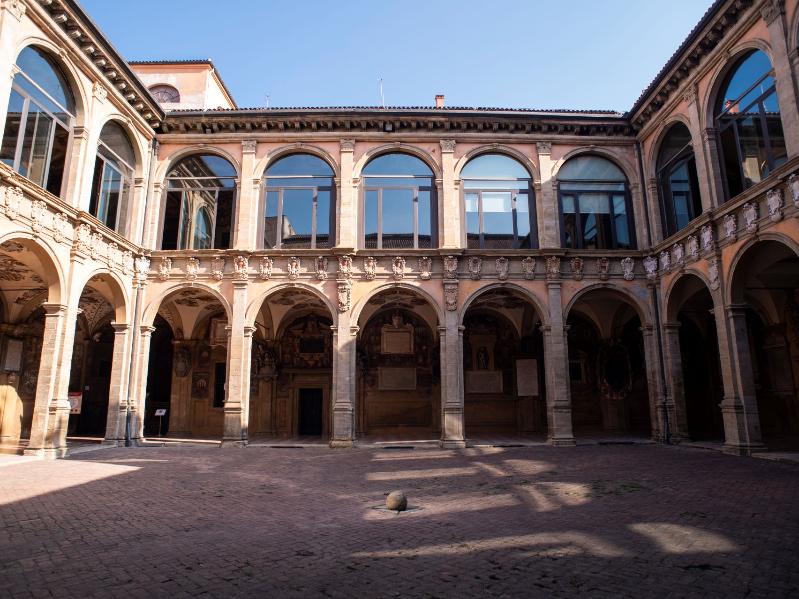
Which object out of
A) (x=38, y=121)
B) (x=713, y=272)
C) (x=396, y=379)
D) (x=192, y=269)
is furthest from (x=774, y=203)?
(x=38, y=121)

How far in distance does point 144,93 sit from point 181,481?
1251 centimetres

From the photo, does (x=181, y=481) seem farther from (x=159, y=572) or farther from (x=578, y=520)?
(x=578, y=520)

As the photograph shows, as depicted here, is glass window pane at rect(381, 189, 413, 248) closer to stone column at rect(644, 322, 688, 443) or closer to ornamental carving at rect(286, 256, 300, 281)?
ornamental carving at rect(286, 256, 300, 281)

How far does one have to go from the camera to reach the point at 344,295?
1630 centimetres

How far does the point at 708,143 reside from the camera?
13945 millimetres

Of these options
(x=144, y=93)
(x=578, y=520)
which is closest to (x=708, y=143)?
(x=578, y=520)

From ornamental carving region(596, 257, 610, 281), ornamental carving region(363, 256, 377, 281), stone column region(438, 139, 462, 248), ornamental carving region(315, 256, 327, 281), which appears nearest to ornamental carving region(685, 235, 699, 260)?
ornamental carving region(596, 257, 610, 281)

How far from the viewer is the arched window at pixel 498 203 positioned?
686 inches

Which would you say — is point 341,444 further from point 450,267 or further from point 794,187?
point 794,187

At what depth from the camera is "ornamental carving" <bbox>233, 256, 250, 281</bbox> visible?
1647 centimetres

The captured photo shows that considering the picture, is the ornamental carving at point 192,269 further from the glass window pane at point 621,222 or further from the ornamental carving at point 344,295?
the glass window pane at point 621,222

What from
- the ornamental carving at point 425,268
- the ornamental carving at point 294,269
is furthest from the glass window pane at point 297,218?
the ornamental carving at point 425,268

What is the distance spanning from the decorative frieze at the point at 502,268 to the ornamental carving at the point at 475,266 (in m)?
0.56

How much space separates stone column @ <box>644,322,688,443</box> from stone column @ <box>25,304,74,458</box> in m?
16.9
